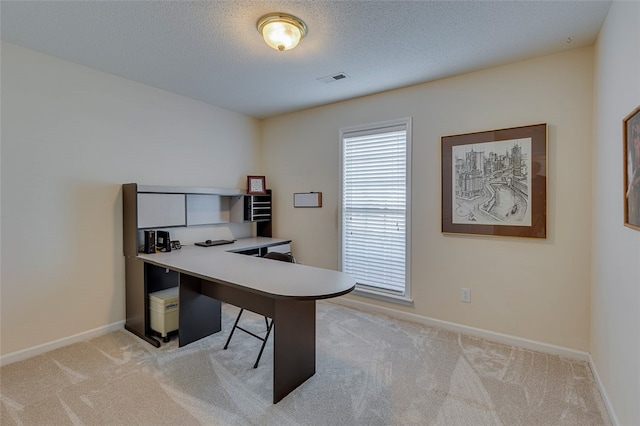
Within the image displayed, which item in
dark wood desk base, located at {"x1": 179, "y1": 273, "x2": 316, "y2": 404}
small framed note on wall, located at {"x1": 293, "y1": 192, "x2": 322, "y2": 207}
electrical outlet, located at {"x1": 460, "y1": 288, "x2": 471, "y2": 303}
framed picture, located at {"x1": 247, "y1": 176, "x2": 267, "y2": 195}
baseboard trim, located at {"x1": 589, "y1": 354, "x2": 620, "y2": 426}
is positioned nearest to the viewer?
baseboard trim, located at {"x1": 589, "y1": 354, "x2": 620, "y2": 426}

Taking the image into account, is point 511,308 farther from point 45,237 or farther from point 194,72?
point 45,237

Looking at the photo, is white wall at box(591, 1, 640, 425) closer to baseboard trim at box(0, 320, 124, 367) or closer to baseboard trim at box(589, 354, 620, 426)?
baseboard trim at box(589, 354, 620, 426)

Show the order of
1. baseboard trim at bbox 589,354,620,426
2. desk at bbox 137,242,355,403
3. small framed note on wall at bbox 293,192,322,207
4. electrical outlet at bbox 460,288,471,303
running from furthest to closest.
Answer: small framed note on wall at bbox 293,192,322,207 < electrical outlet at bbox 460,288,471,303 < desk at bbox 137,242,355,403 < baseboard trim at bbox 589,354,620,426

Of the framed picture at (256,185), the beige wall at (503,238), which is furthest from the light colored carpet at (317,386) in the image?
the framed picture at (256,185)

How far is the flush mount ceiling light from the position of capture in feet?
6.78

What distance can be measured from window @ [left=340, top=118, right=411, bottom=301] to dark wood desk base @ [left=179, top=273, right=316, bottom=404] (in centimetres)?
146

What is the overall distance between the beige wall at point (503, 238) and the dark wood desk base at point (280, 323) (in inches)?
60.5

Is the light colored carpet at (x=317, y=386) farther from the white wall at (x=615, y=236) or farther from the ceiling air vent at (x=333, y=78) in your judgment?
the ceiling air vent at (x=333, y=78)

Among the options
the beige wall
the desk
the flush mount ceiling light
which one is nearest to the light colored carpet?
the desk

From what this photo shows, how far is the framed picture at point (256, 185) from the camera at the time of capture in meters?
4.22

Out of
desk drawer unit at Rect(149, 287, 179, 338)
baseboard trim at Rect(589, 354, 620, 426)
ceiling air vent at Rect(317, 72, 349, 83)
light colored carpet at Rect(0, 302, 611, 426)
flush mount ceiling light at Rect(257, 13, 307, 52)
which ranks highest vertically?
ceiling air vent at Rect(317, 72, 349, 83)

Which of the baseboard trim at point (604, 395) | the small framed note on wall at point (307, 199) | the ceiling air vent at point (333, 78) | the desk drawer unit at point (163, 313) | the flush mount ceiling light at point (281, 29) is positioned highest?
the ceiling air vent at point (333, 78)

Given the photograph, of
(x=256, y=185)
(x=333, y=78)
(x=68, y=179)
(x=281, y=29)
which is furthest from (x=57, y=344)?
(x=333, y=78)

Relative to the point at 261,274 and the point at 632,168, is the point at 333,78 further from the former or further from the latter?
the point at 632,168
